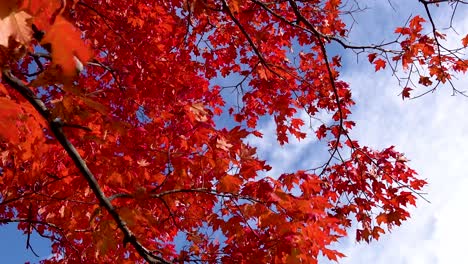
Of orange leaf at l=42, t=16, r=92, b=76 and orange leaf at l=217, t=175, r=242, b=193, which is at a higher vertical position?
orange leaf at l=217, t=175, r=242, b=193

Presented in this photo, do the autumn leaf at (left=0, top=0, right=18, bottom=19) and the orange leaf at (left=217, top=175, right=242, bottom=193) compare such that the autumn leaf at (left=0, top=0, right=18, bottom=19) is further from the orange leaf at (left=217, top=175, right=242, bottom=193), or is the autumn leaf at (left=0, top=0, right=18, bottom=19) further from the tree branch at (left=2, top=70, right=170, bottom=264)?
the orange leaf at (left=217, top=175, right=242, bottom=193)

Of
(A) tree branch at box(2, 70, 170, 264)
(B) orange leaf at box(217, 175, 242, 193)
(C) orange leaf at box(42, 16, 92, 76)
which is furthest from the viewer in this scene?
(B) orange leaf at box(217, 175, 242, 193)

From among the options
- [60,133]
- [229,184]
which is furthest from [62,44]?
[229,184]

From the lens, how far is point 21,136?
3559 millimetres

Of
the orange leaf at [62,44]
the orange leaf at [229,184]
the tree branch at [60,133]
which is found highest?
the orange leaf at [229,184]

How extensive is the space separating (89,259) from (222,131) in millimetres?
2713

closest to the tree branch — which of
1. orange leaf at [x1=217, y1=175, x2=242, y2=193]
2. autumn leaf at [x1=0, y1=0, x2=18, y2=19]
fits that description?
orange leaf at [x1=217, y1=175, x2=242, y2=193]

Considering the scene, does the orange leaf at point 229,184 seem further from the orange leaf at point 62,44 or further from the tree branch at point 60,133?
the orange leaf at point 62,44

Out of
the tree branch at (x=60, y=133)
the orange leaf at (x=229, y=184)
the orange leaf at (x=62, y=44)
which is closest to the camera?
the orange leaf at (x=62, y=44)

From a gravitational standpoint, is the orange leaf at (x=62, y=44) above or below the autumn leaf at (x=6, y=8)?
below

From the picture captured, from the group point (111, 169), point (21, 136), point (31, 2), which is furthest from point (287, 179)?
point (31, 2)

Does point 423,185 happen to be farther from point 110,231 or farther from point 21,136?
point 21,136

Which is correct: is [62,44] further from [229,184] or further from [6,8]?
[229,184]

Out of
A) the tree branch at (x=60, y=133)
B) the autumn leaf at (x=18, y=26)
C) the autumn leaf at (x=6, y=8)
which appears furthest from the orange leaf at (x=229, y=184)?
the autumn leaf at (x=6, y=8)
